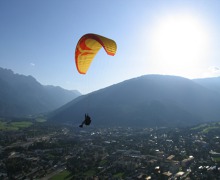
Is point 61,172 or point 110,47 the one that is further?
point 61,172

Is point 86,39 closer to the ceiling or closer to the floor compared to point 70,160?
closer to the ceiling

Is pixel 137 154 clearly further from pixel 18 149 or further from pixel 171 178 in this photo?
pixel 18 149

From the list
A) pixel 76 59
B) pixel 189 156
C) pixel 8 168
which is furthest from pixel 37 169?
pixel 76 59

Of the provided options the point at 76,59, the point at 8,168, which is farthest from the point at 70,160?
the point at 76,59

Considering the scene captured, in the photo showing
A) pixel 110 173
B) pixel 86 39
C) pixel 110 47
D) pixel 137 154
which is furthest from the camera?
pixel 137 154

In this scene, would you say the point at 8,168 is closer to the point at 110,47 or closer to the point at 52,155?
the point at 52,155

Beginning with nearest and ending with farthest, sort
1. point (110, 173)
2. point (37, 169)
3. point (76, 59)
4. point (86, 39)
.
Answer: point (86, 39), point (76, 59), point (110, 173), point (37, 169)
